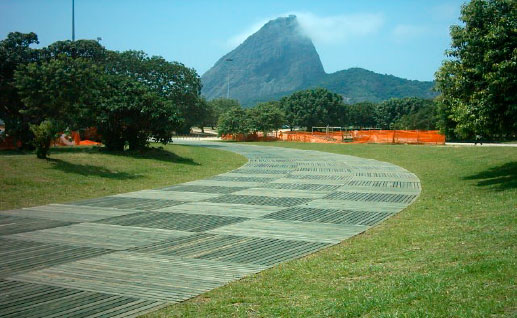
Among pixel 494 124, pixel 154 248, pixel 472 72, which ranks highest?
pixel 472 72

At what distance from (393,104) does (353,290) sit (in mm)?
114620

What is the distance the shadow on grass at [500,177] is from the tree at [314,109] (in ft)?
267

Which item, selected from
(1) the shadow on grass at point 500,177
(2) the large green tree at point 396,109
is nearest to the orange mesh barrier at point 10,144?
(1) the shadow on grass at point 500,177

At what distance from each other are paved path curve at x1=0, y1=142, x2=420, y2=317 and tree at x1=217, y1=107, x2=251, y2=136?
4643 centimetres

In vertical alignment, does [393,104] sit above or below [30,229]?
above

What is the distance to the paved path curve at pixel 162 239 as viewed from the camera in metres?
6.10

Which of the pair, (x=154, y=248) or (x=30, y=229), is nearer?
(x=154, y=248)

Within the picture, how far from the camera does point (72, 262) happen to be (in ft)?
24.9

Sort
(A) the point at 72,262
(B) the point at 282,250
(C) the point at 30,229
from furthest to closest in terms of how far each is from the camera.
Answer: (C) the point at 30,229 < (B) the point at 282,250 < (A) the point at 72,262

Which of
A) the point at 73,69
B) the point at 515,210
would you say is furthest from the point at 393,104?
the point at 515,210

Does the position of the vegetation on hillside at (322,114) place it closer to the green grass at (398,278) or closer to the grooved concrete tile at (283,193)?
the grooved concrete tile at (283,193)

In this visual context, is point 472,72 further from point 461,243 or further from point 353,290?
point 353,290

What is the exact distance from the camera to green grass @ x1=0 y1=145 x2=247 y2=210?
15242 millimetres

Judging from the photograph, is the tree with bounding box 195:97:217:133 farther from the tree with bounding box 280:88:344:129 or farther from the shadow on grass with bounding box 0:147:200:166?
the shadow on grass with bounding box 0:147:200:166
